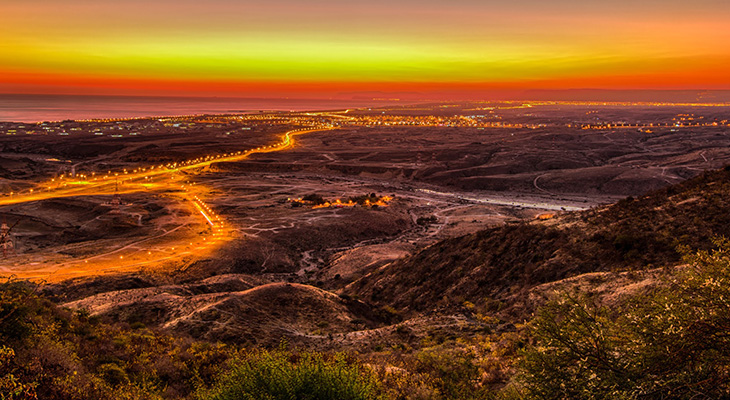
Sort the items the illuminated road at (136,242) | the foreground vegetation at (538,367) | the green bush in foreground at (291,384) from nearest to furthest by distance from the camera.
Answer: the foreground vegetation at (538,367) < the green bush in foreground at (291,384) < the illuminated road at (136,242)

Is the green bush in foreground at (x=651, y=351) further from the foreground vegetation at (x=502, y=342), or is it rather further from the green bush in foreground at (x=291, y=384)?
the green bush in foreground at (x=291, y=384)

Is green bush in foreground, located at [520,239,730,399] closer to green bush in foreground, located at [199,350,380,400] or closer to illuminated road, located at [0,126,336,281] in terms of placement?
green bush in foreground, located at [199,350,380,400]

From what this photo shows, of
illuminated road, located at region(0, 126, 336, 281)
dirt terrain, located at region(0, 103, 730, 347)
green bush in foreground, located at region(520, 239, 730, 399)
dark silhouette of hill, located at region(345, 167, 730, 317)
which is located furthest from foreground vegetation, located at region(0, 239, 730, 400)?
illuminated road, located at region(0, 126, 336, 281)

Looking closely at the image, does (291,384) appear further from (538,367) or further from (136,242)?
(136,242)

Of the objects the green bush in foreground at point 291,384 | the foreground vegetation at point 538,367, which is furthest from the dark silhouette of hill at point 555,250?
the green bush in foreground at point 291,384

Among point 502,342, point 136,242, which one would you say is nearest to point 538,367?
point 502,342

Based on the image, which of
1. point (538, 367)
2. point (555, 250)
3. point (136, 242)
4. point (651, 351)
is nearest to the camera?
point (651, 351)
